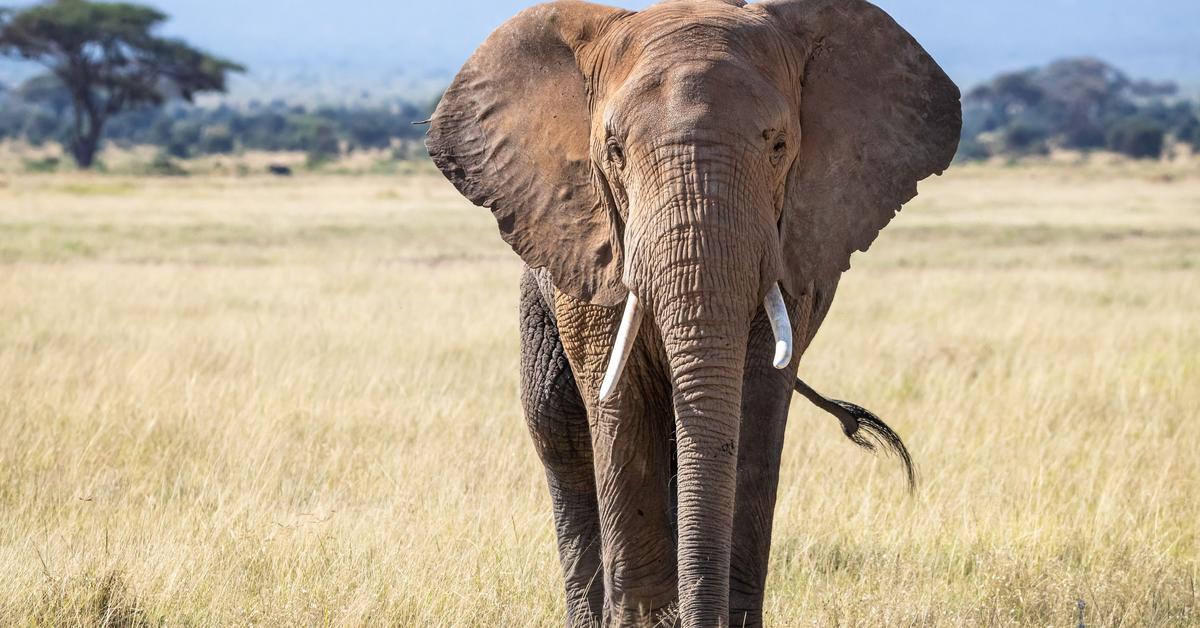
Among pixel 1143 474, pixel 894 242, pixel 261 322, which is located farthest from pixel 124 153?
pixel 1143 474

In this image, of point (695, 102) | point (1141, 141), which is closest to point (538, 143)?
point (695, 102)

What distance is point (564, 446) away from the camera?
4.94m

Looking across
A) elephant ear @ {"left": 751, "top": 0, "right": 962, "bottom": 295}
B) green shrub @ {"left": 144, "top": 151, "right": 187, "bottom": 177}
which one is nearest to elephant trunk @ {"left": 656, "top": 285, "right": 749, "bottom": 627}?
elephant ear @ {"left": 751, "top": 0, "right": 962, "bottom": 295}

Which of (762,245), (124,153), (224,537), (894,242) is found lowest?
(124,153)

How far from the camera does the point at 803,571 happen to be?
5578 millimetres

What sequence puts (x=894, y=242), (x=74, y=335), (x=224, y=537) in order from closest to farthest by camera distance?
1. (x=224, y=537)
2. (x=74, y=335)
3. (x=894, y=242)

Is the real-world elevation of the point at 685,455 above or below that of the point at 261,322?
above

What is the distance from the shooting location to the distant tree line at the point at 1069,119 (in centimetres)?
7438

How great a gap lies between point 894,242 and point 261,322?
1385 cm

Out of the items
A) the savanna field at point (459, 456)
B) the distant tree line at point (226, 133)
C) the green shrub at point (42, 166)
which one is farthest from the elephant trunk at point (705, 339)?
the distant tree line at point (226, 133)

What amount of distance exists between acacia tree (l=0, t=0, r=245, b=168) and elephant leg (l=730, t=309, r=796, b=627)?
56.1 metres

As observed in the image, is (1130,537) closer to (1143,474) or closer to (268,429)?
(1143,474)

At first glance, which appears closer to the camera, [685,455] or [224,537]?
[685,455]

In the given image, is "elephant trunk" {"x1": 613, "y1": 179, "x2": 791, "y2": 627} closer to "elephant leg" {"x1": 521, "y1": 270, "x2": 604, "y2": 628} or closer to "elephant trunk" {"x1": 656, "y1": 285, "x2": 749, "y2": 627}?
"elephant trunk" {"x1": 656, "y1": 285, "x2": 749, "y2": 627}
